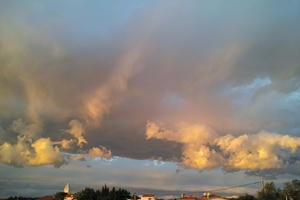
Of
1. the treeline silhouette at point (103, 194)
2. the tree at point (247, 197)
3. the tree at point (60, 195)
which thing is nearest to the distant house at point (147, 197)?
the treeline silhouette at point (103, 194)

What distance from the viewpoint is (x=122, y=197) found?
122m

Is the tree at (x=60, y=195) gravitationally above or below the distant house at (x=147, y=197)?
above

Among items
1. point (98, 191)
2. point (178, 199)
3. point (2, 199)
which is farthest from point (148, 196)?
point (2, 199)

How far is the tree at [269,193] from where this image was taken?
91.6 m

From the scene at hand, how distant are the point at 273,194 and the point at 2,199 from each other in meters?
156

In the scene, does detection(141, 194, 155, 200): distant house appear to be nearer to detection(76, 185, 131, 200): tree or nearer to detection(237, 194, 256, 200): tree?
detection(76, 185, 131, 200): tree

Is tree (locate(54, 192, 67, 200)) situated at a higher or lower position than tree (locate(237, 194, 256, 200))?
higher

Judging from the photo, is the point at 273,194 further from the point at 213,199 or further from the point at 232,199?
the point at 213,199

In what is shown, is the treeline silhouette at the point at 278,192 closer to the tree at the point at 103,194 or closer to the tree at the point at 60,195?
the tree at the point at 103,194

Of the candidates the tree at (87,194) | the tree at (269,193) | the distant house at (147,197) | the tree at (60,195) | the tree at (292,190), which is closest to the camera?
the tree at (269,193)

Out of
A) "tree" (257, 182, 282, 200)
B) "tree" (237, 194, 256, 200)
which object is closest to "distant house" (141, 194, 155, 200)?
"tree" (237, 194, 256, 200)

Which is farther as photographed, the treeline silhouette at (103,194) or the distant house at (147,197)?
the distant house at (147,197)

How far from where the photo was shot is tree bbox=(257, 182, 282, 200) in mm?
91562

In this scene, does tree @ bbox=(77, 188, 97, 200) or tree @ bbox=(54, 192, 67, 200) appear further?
tree @ bbox=(54, 192, 67, 200)
